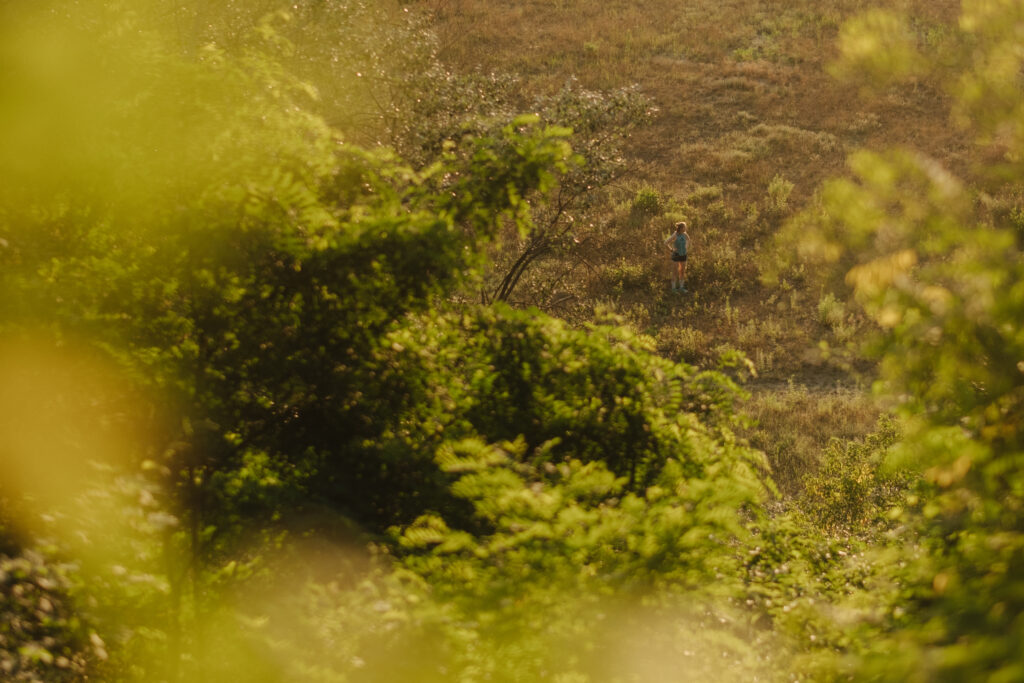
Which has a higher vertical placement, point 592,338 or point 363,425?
point 592,338

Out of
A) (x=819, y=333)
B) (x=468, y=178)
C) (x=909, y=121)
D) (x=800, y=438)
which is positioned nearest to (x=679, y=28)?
(x=909, y=121)

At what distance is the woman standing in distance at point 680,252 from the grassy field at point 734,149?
352 mm

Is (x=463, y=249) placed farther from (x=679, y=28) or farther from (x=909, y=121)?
(x=679, y=28)

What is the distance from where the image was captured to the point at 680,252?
Answer: 16.2m

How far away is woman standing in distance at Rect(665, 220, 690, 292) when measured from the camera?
53.0 feet

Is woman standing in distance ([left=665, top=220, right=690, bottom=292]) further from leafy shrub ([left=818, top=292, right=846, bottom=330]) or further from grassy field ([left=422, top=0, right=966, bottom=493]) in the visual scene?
leafy shrub ([left=818, top=292, right=846, bottom=330])

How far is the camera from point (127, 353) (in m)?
4.39

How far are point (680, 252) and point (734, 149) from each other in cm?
864

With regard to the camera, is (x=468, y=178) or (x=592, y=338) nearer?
(x=592, y=338)

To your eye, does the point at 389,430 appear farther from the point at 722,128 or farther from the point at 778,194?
the point at 722,128

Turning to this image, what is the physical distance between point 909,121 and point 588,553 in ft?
85.1

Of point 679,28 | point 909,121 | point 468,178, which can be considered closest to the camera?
point 468,178

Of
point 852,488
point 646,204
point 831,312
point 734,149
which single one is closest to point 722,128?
point 734,149

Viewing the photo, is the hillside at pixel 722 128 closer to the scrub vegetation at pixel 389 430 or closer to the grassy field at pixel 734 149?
the grassy field at pixel 734 149
